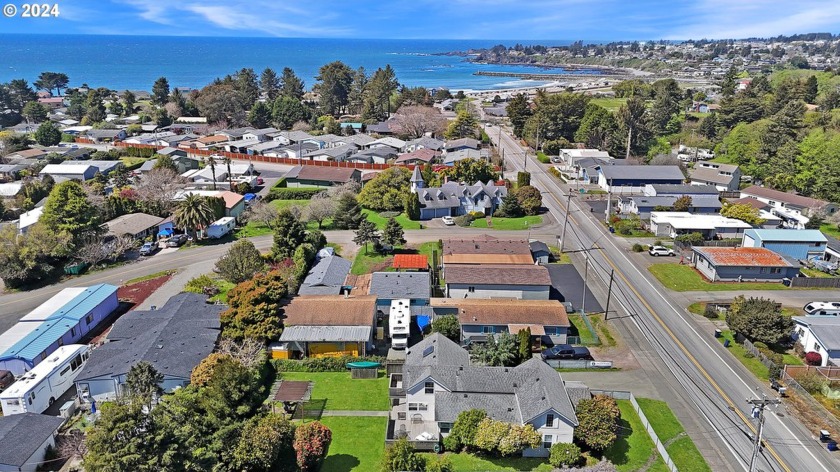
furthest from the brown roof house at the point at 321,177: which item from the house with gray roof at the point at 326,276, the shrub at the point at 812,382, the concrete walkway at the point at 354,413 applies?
the shrub at the point at 812,382

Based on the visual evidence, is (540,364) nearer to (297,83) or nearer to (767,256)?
(767,256)

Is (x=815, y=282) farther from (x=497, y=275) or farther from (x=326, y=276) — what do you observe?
(x=326, y=276)

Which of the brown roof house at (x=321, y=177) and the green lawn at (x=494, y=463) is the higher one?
the brown roof house at (x=321, y=177)

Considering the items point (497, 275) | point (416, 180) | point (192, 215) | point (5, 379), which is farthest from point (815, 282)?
point (5, 379)

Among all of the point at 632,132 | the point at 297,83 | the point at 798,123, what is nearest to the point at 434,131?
the point at 632,132

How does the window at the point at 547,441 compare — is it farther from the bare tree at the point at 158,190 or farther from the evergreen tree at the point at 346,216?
the bare tree at the point at 158,190

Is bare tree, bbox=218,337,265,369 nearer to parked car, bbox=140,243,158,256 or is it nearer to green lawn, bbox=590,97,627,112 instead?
parked car, bbox=140,243,158,256
